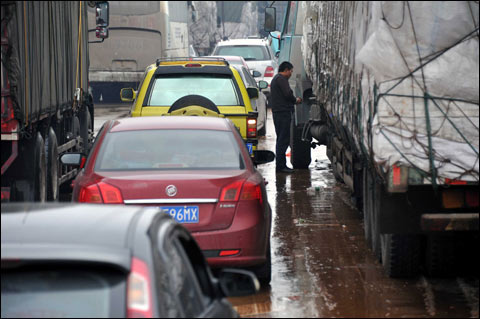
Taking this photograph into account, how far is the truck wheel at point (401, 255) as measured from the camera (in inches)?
316

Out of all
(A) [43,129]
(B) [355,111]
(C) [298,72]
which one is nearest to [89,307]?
(B) [355,111]

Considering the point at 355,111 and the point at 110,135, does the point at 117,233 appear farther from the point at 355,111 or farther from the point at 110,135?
the point at 355,111

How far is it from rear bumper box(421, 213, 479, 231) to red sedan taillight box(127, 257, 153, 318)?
4415 mm

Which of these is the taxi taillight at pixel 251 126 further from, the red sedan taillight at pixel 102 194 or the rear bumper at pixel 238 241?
the red sedan taillight at pixel 102 194

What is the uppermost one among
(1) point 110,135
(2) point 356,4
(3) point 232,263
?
(2) point 356,4

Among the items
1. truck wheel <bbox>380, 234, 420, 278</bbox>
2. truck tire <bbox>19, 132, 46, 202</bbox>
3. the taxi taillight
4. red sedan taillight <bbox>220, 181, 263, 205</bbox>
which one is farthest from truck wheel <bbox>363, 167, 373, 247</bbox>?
the taxi taillight

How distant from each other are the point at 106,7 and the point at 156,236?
Answer: 1509cm

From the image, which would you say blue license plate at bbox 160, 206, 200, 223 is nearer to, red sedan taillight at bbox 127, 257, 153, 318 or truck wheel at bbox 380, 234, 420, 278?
truck wheel at bbox 380, 234, 420, 278

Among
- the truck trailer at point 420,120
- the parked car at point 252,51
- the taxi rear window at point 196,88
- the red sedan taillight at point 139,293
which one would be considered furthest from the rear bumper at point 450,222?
the parked car at point 252,51

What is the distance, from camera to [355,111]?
8781 millimetres

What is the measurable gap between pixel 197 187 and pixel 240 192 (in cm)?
32

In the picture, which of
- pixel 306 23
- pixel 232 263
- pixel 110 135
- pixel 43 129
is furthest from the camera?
pixel 306 23

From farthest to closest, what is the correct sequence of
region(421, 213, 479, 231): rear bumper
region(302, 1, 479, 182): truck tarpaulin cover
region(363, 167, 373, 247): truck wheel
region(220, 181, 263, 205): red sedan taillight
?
region(363, 167, 373, 247): truck wheel → region(220, 181, 263, 205): red sedan taillight → region(421, 213, 479, 231): rear bumper → region(302, 1, 479, 182): truck tarpaulin cover

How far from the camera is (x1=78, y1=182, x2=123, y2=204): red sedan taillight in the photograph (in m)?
7.54
